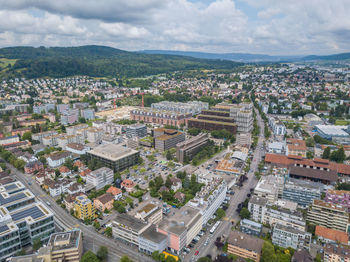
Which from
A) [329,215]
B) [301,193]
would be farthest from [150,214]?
[329,215]

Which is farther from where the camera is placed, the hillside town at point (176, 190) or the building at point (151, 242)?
the hillside town at point (176, 190)

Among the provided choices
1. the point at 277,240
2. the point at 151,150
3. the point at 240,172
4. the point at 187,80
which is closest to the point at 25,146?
the point at 151,150

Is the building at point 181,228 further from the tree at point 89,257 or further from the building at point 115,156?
the building at point 115,156

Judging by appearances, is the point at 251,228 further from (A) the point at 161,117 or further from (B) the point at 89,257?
(A) the point at 161,117

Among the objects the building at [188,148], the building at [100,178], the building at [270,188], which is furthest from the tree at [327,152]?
the building at [100,178]

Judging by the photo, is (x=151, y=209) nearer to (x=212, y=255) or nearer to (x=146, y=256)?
(x=146, y=256)

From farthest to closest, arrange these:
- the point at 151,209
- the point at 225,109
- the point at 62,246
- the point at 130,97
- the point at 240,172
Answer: the point at 130,97
the point at 225,109
the point at 240,172
the point at 151,209
the point at 62,246
